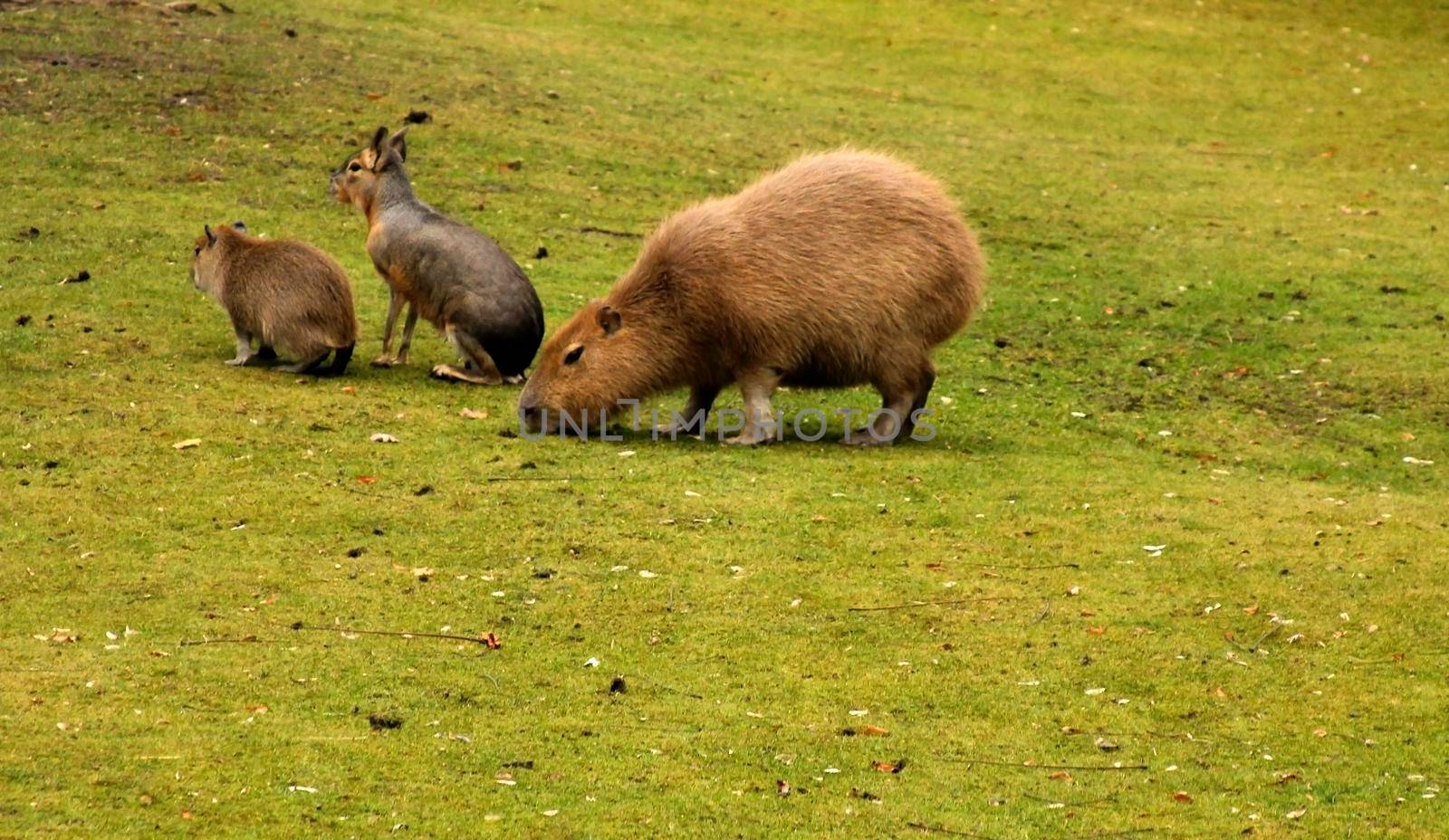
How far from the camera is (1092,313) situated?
13203mm

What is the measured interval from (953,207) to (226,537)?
14.5 feet

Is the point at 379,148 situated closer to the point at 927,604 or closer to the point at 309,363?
the point at 309,363

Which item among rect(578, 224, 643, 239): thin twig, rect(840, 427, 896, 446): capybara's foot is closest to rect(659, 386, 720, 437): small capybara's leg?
rect(840, 427, 896, 446): capybara's foot

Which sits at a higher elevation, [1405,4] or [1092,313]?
[1405,4]

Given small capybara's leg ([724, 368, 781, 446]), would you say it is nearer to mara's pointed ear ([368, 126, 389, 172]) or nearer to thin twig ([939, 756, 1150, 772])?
mara's pointed ear ([368, 126, 389, 172])

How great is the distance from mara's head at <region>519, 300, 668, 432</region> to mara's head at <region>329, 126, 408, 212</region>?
2264mm

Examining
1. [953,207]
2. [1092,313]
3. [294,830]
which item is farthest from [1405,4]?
[294,830]

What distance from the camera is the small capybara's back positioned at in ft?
30.9

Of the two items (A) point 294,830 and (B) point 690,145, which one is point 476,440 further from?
(B) point 690,145

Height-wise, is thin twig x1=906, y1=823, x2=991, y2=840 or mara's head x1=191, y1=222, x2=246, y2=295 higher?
mara's head x1=191, y1=222, x2=246, y2=295

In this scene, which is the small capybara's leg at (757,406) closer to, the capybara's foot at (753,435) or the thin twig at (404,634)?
the capybara's foot at (753,435)

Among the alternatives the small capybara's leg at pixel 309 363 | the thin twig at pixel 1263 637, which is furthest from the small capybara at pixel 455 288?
the thin twig at pixel 1263 637

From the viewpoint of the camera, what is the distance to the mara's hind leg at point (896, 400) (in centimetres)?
973

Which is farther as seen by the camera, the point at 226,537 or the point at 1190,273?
the point at 1190,273
